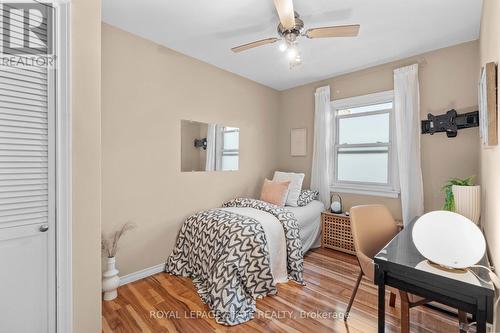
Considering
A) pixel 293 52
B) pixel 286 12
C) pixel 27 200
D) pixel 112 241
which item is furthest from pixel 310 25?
pixel 112 241

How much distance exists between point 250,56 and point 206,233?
2.14 m

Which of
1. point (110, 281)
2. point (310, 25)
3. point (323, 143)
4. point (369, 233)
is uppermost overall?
point (310, 25)

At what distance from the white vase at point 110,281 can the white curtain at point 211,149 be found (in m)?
1.46

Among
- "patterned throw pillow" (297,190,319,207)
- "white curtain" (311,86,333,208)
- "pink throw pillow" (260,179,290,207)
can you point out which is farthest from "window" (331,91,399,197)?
"pink throw pillow" (260,179,290,207)

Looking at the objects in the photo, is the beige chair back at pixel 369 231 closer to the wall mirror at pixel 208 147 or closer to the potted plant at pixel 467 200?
the potted plant at pixel 467 200

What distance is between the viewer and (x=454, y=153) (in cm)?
256

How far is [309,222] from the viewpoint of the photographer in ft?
10.3

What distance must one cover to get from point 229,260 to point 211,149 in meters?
1.55

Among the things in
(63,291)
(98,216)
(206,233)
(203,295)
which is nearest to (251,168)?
(206,233)

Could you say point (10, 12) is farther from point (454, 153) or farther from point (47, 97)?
point (454, 153)

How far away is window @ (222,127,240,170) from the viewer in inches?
130

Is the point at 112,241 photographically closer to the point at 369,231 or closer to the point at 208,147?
the point at 208,147

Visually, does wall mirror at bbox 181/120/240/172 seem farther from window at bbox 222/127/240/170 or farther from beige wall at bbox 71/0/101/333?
beige wall at bbox 71/0/101/333

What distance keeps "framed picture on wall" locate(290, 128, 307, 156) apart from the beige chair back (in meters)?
1.90
